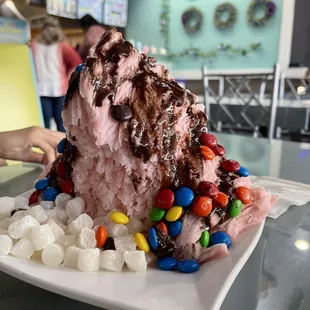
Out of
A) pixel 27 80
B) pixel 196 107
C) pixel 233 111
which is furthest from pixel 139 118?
pixel 233 111

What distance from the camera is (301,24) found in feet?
15.1

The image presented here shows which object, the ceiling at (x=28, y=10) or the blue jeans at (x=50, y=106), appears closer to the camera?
the blue jeans at (x=50, y=106)

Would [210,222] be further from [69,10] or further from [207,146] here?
[69,10]

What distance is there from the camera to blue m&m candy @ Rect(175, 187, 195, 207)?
50cm

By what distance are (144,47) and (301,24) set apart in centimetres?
229

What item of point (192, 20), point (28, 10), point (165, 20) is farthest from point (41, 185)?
point (165, 20)

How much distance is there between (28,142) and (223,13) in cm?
472

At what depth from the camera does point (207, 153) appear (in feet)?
1.82

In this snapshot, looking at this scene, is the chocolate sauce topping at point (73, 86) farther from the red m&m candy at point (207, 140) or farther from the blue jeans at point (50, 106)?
the blue jeans at point (50, 106)

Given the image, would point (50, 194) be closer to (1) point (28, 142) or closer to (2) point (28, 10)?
(1) point (28, 142)

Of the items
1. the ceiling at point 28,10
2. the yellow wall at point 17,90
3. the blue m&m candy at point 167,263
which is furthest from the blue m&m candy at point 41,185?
the ceiling at point 28,10

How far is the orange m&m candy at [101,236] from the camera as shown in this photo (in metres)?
0.48

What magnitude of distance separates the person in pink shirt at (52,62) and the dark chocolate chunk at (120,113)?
2.66 metres

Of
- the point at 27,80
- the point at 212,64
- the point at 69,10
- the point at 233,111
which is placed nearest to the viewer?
the point at 27,80
